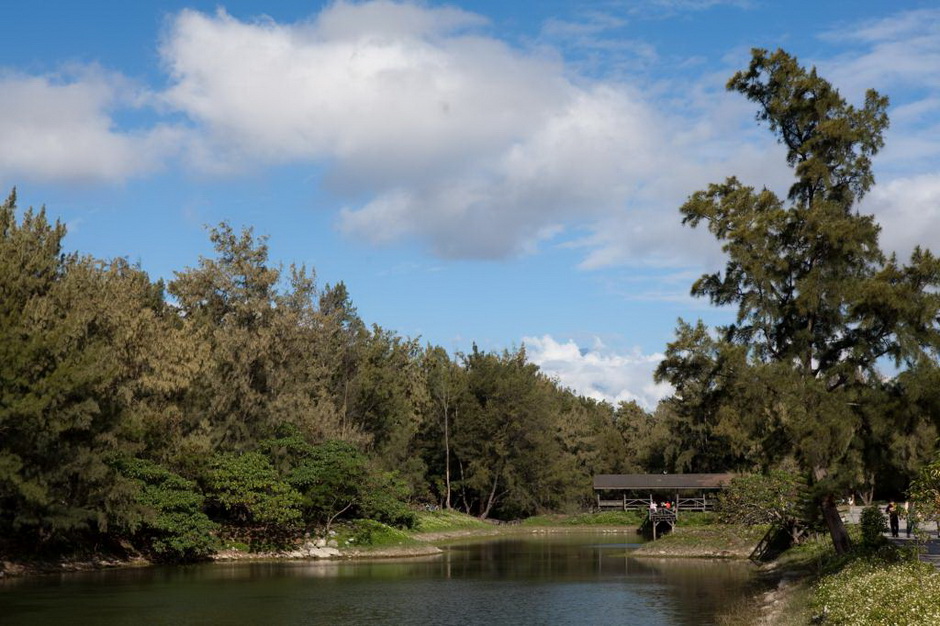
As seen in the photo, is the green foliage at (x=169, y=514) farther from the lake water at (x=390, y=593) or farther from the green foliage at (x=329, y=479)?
the green foliage at (x=329, y=479)

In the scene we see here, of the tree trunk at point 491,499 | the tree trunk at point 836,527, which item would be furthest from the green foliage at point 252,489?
the tree trunk at point 491,499

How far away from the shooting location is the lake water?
28953mm

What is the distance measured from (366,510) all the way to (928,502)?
134 ft

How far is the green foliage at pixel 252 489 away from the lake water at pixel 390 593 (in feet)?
9.27

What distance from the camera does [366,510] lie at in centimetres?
5681

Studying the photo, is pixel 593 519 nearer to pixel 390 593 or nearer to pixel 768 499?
pixel 768 499

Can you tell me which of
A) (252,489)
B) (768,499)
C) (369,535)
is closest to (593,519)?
(369,535)

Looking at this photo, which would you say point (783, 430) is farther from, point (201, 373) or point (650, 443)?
point (650, 443)

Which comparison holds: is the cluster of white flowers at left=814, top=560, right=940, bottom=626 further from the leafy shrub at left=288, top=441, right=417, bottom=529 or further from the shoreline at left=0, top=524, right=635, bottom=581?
the shoreline at left=0, top=524, right=635, bottom=581

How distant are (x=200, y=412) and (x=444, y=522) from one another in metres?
32.0

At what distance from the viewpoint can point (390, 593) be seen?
3575cm

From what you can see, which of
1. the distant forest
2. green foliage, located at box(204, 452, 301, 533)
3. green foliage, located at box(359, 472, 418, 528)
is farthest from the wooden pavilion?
green foliage, located at box(204, 452, 301, 533)

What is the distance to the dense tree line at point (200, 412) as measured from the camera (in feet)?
122

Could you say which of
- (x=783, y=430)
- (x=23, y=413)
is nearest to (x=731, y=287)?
(x=783, y=430)
